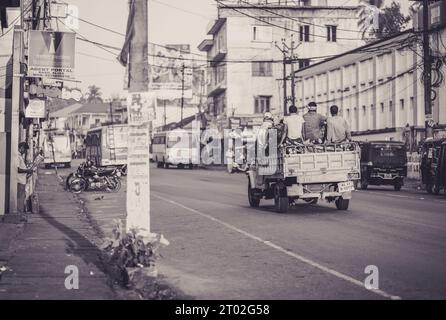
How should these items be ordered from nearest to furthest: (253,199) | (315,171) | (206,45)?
(315,171)
(253,199)
(206,45)

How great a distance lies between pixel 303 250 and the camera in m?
11.9

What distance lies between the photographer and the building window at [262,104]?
77625 millimetres

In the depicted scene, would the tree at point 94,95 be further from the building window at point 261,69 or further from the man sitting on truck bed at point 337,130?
the man sitting on truck bed at point 337,130

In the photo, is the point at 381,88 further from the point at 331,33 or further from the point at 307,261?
the point at 307,261

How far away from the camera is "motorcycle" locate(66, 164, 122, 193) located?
31547 mm

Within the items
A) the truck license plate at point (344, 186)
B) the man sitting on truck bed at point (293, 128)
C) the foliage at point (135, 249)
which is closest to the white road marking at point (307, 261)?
the foliage at point (135, 249)

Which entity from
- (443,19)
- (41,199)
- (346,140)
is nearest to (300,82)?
(443,19)

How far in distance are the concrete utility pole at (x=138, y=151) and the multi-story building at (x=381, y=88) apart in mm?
33928

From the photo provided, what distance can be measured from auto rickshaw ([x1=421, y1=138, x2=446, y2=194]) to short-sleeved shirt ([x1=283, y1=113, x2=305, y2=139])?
1083 centimetres

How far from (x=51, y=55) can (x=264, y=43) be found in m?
56.0

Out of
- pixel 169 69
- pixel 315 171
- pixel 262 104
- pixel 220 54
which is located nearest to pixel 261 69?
pixel 262 104
